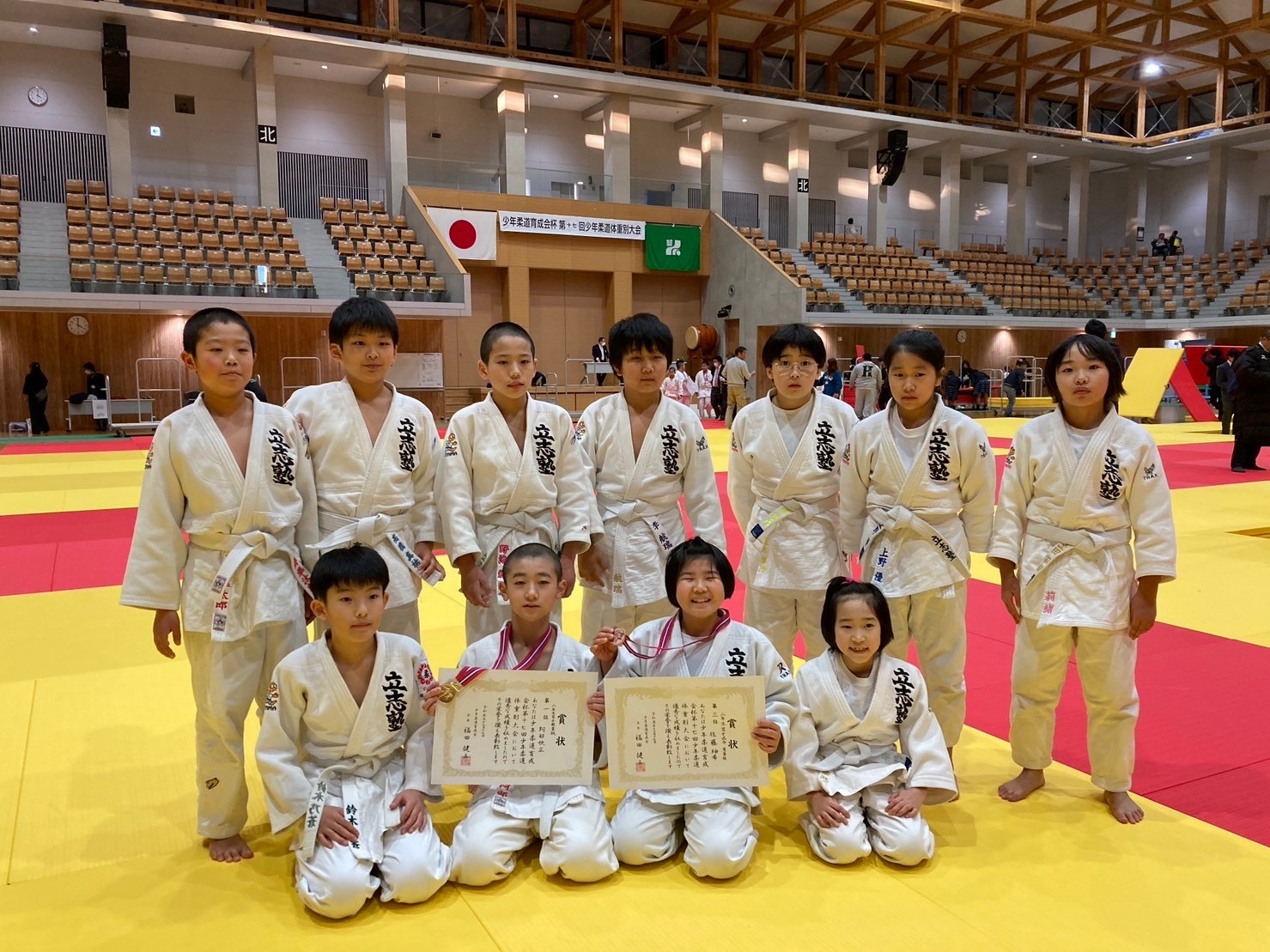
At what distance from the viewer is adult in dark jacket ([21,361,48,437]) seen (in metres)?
15.7

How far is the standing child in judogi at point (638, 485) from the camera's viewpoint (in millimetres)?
3332

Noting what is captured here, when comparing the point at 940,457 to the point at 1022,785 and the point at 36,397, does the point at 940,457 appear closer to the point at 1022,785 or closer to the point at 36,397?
the point at 1022,785

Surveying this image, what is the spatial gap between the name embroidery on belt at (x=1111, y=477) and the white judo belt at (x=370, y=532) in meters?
2.16

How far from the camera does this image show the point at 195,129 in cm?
1980

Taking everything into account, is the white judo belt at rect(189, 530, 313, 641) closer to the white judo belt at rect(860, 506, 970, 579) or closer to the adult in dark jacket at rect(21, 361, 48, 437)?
the white judo belt at rect(860, 506, 970, 579)

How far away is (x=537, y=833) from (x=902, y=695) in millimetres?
1147

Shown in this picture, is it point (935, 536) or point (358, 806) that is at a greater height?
point (935, 536)

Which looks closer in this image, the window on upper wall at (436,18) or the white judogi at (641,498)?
the white judogi at (641,498)

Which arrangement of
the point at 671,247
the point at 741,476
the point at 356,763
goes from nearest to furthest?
1. the point at 356,763
2. the point at 741,476
3. the point at 671,247

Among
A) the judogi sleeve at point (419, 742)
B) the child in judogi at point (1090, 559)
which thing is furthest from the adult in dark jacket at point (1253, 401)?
the judogi sleeve at point (419, 742)

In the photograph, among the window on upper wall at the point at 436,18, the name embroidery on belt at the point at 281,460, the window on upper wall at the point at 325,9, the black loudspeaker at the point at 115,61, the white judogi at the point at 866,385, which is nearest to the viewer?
the name embroidery on belt at the point at 281,460

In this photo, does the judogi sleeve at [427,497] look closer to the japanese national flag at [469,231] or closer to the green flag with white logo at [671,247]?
the japanese national flag at [469,231]

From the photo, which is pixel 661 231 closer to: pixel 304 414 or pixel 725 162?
pixel 725 162

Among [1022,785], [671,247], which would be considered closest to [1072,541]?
[1022,785]
